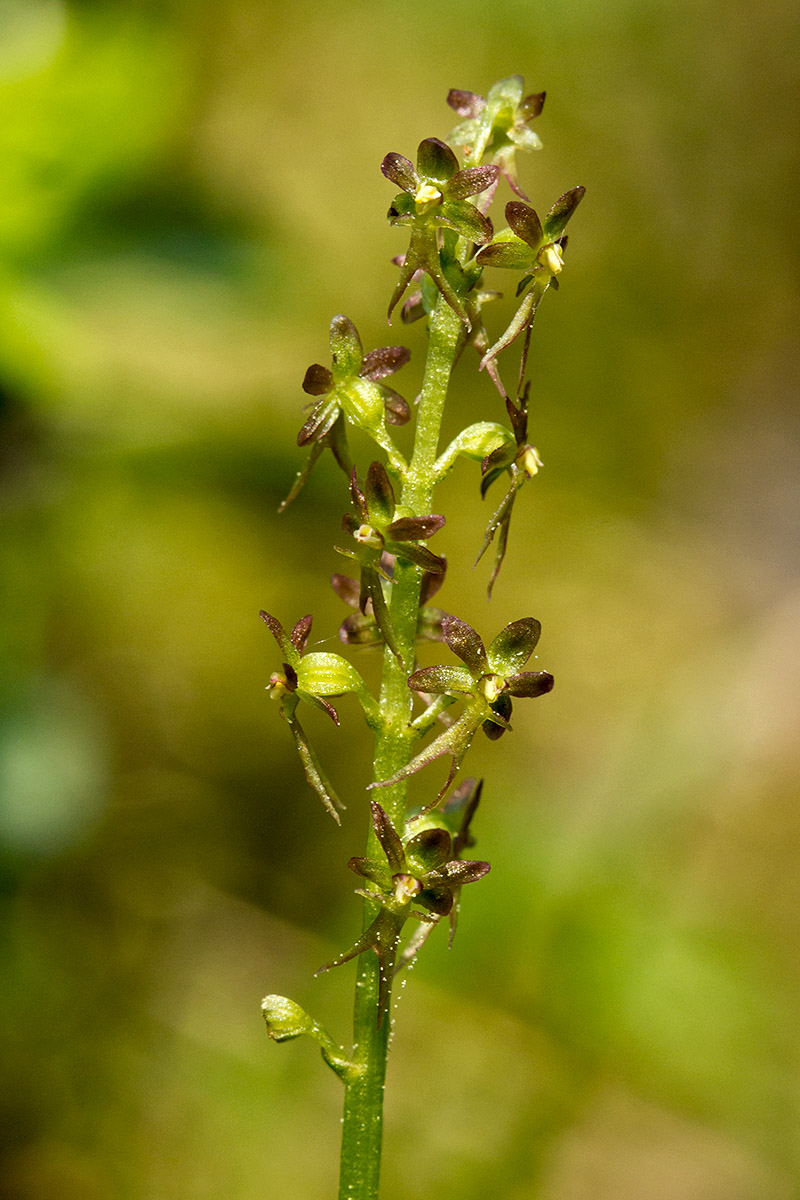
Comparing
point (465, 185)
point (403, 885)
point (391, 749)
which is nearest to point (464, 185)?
point (465, 185)

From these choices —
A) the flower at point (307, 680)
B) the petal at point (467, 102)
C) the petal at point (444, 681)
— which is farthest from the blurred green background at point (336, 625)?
the petal at point (444, 681)

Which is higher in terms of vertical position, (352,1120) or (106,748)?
(106,748)

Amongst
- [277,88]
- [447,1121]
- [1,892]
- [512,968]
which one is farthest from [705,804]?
[277,88]

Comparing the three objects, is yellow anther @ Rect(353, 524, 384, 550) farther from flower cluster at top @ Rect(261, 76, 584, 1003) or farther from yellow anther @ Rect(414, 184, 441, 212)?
yellow anther @ Rect(414, 184, 441, 212)

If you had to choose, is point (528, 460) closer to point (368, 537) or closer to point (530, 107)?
point (368, 537)

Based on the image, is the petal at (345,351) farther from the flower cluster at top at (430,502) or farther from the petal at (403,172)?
the petal at (403,172)

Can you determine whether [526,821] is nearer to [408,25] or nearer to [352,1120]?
[352,1120]

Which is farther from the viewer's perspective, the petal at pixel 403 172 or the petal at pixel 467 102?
the petal at pixel 467 102
